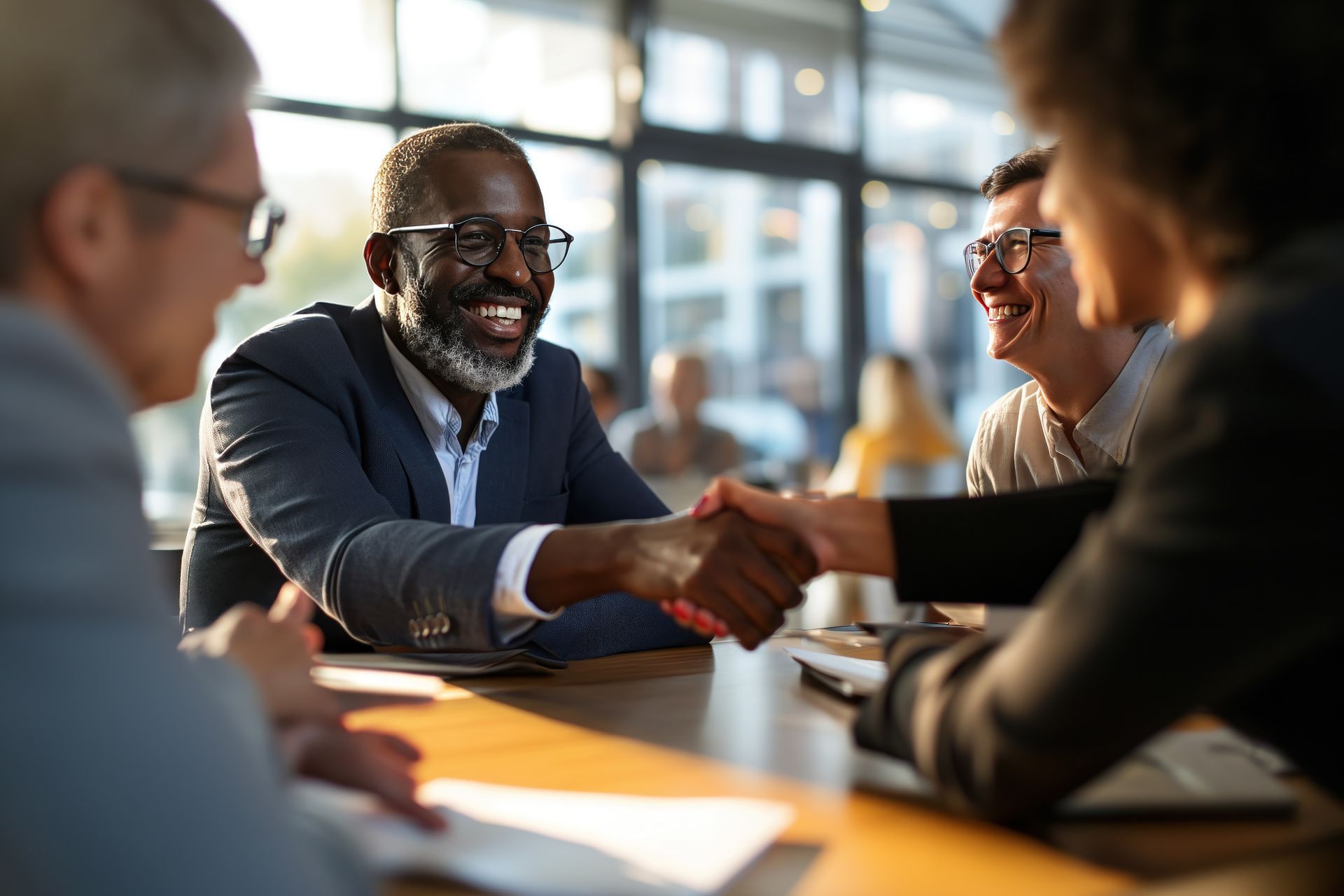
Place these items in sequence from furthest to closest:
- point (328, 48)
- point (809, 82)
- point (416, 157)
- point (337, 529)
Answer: point (809, 82) → point (328, 48) → point (416, 157) → point (337, 529)

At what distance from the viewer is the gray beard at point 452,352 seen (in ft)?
6.86

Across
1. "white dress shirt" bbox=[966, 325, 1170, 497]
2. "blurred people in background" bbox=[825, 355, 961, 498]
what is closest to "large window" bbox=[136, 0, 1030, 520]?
"blurred people in background" bbox=[825, 355, 961, 498]

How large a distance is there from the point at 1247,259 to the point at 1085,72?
0.60 feet

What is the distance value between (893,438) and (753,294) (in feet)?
6.21

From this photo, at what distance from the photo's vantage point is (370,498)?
1601 millimetres

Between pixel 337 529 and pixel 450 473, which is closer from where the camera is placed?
pixel 337 529

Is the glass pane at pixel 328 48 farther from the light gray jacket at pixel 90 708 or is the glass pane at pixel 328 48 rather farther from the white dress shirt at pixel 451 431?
the light gray jacket at pixel 90 708

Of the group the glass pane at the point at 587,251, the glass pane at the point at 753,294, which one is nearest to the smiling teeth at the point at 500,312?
the glass pane at the point at 587,251

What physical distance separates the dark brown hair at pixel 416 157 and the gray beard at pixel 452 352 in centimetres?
15

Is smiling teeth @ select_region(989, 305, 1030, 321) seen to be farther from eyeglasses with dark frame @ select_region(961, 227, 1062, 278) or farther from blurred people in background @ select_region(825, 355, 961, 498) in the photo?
blurred people in background @ select_region(825, 355, 961, 498)

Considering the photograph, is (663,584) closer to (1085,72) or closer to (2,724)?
(1085,72)

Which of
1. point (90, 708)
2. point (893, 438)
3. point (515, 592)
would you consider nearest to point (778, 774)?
point (515, 592)

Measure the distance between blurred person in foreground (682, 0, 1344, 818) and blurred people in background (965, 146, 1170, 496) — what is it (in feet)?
4.00

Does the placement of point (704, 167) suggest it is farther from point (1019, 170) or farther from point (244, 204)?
point (244, 204)
